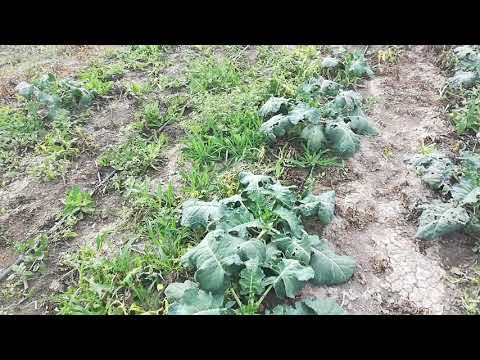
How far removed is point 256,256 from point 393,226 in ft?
4.00

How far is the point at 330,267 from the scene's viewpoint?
299cm

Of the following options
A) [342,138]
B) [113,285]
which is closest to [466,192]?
[342,138]

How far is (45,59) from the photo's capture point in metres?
6.01

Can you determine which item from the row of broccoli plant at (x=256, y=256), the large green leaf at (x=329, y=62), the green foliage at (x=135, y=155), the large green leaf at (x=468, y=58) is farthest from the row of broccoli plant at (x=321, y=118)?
the large green leaf at (x=468, y=58)

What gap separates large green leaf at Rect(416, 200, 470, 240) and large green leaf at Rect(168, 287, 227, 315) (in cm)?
159

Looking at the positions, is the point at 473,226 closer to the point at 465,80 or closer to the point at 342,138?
the point at 342,138

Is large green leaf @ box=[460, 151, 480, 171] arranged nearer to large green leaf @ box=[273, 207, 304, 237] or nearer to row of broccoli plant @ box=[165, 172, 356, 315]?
row of broccoli plant @ box=[165, 172, 356, 315]

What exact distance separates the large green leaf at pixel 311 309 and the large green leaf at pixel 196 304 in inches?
12.0

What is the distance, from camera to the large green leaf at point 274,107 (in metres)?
4.34

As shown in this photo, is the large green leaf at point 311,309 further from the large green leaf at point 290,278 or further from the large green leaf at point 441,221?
the large green leaf at point 441,221

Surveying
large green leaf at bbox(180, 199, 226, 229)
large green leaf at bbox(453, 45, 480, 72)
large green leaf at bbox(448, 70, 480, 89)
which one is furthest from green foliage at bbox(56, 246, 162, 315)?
large green leaf at bbox(453, 45, 480, 72)

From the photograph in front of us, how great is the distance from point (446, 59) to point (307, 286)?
358 cm

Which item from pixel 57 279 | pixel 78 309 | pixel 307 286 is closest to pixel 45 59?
pixel 57 279

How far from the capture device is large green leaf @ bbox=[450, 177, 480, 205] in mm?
3295
